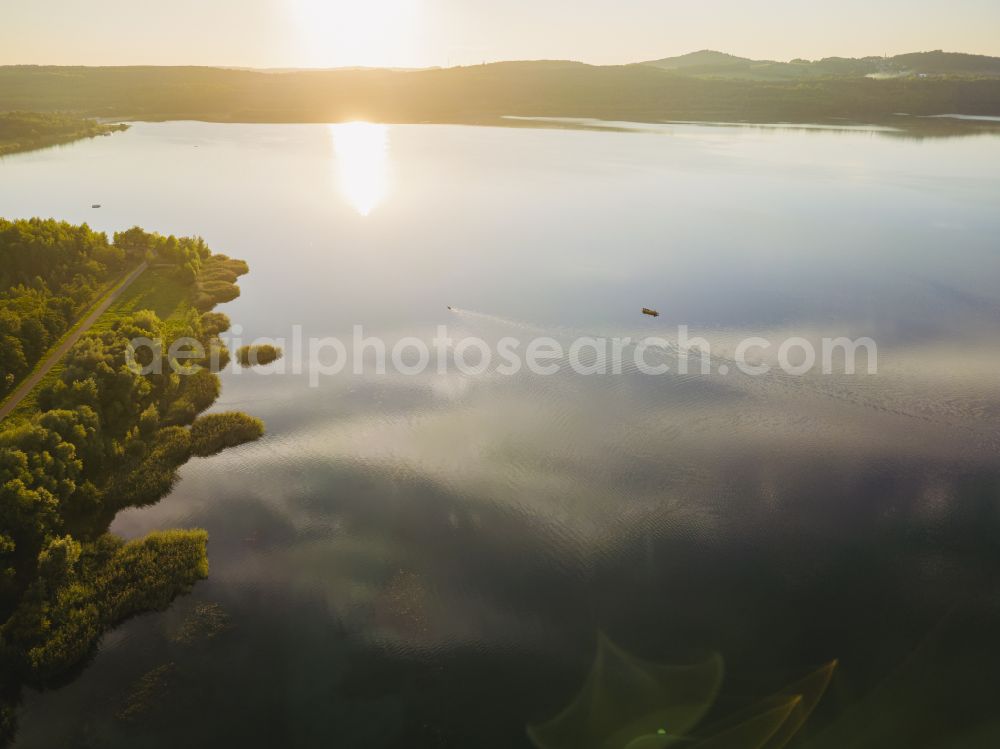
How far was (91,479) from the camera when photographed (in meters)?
50.8

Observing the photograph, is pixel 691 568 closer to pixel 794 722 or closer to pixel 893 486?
pixel 794 722

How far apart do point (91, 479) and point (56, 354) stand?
26836mm

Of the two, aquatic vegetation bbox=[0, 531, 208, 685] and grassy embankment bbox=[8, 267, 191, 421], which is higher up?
grassy embankment bbox=[8, 267, 191, 421]

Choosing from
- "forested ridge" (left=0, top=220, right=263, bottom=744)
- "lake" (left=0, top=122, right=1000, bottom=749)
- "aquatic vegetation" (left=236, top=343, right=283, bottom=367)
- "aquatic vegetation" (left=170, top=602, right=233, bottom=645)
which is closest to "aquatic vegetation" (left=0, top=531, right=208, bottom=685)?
"forested ridge" (left=0, top=220, right=263, bottom=744)

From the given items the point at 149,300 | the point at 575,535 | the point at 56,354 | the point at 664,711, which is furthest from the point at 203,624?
the point at 149,300

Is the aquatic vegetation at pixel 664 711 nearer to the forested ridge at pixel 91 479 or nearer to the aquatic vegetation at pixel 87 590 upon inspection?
the aquatic vegetation at pixel 87 590

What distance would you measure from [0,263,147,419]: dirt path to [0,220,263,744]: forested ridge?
86.6 inches

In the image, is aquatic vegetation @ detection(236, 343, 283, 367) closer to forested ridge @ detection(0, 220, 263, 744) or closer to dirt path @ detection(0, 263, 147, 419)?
forested ridge @ detection(0, 220, 263, 744)

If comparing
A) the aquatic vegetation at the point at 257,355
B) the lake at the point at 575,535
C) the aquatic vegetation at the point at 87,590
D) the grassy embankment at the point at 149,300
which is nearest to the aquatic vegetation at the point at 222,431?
the lake at the point at 575,535

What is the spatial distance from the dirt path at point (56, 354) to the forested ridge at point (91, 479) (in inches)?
86.6

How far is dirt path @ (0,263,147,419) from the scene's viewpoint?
191 ft

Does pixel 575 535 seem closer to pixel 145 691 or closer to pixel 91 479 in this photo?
pixel 145 691

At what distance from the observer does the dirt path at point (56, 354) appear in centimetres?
5819

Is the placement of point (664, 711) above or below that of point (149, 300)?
below
